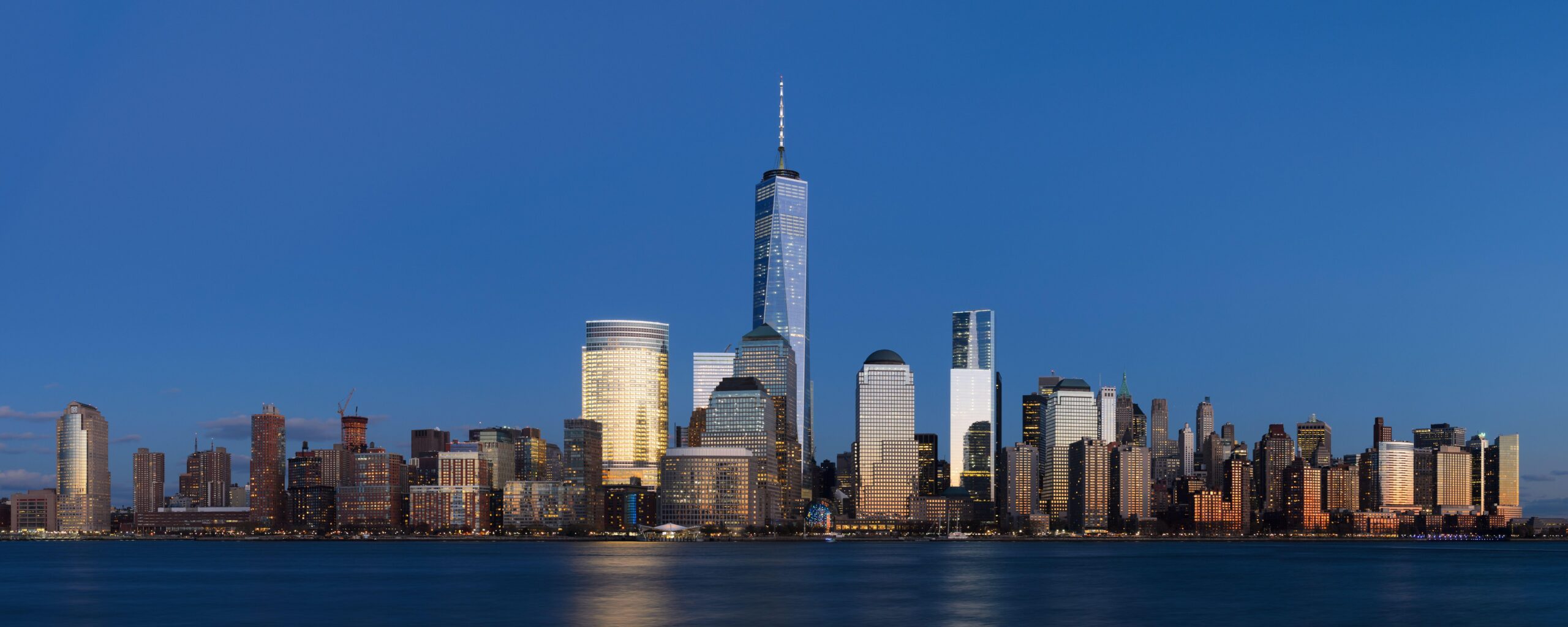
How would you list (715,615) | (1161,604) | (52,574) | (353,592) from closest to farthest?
(715,615)
(1161,604)
(353,592)
(52,574)

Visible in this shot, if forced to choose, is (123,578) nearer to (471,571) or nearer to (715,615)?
(471,571)

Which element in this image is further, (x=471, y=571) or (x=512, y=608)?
(x=471, y=571)

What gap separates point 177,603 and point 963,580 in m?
76.6

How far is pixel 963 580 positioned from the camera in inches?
6289

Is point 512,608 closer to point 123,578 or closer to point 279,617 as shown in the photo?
point 279,617

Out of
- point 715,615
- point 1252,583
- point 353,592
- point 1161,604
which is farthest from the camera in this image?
point 1252,583

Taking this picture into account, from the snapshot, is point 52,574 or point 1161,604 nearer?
point 1161,604

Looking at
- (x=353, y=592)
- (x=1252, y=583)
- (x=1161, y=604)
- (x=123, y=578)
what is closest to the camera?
(x=1161, y=604)

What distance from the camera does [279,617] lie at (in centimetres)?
10625

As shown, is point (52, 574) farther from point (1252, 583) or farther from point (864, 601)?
point (1252, 583)

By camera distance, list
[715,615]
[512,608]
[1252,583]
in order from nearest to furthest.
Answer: [715,615], [512,608], [1252,583]

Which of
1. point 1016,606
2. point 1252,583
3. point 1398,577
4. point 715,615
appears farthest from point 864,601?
point 1398,577

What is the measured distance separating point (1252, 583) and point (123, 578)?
395 ft

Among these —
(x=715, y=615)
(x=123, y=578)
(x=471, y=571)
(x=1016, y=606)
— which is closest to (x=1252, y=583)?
(x=1016, y=606)
